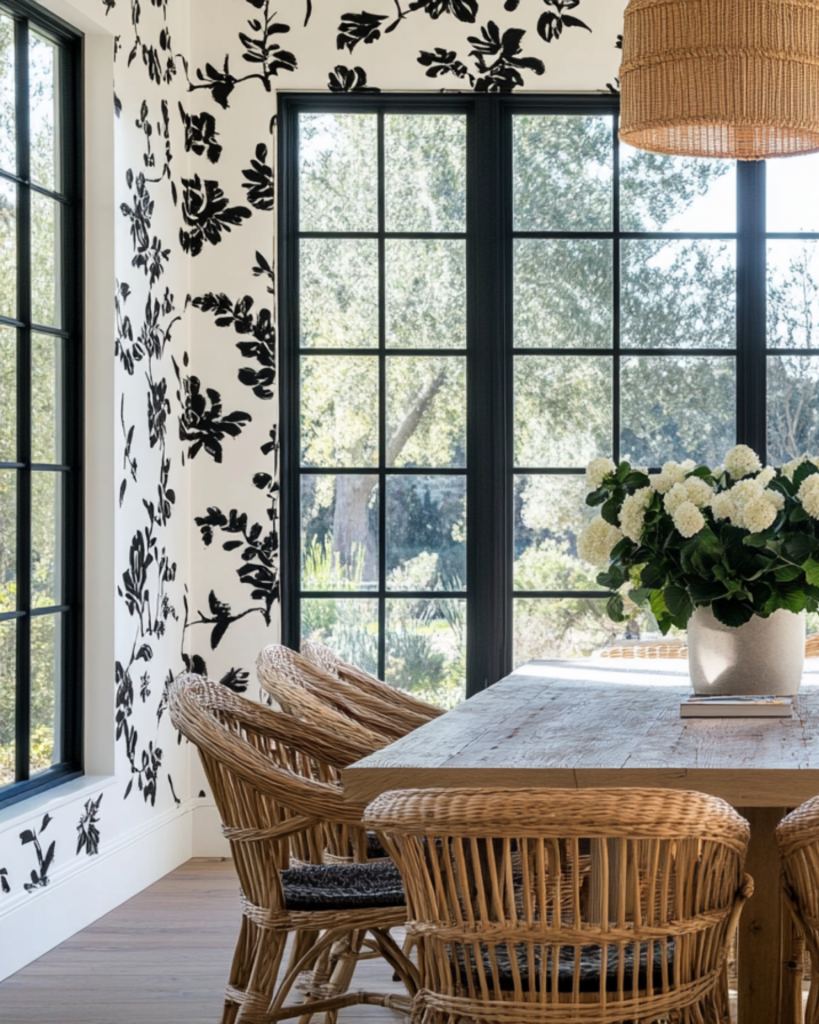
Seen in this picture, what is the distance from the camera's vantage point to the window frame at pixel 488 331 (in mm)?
4828

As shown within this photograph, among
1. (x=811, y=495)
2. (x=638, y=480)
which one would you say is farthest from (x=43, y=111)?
(x=811, y=495)

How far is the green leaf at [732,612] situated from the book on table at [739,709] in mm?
170

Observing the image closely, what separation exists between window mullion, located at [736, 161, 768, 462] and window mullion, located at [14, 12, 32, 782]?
271cm

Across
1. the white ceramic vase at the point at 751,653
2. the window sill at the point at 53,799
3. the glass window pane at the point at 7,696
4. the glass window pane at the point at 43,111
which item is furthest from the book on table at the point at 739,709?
the glass window pane at the point at 43,111

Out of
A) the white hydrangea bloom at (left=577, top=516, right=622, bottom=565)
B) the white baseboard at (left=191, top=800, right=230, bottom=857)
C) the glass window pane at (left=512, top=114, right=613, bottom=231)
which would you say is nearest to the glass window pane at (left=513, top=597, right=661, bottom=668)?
the white baseboard at (left=191, top=800, right=230, bottom=857)

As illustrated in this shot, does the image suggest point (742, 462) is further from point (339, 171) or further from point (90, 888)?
point (339, 171)

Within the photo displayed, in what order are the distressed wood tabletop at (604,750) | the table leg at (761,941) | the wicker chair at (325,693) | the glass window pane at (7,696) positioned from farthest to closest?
the glass window pane at (7,696) → the wicker chair at (325,693) → the table leg at (761,941) → the distressed wood tabletop at (604,750)

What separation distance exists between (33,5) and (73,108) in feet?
1.35

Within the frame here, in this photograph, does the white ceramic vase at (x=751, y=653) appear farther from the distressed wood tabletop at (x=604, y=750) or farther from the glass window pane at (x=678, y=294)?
the glass window pane at (x=678, y=294)

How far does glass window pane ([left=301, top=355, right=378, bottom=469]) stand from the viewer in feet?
16.1

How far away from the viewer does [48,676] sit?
391 centimetres

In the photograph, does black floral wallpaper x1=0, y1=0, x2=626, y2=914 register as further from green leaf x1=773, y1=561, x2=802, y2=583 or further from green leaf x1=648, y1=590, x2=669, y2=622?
green leaf x1=773, y1=561, x2=802, y2=583

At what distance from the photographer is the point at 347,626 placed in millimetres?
4875

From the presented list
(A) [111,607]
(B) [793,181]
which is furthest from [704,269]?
(A) [111,607]
